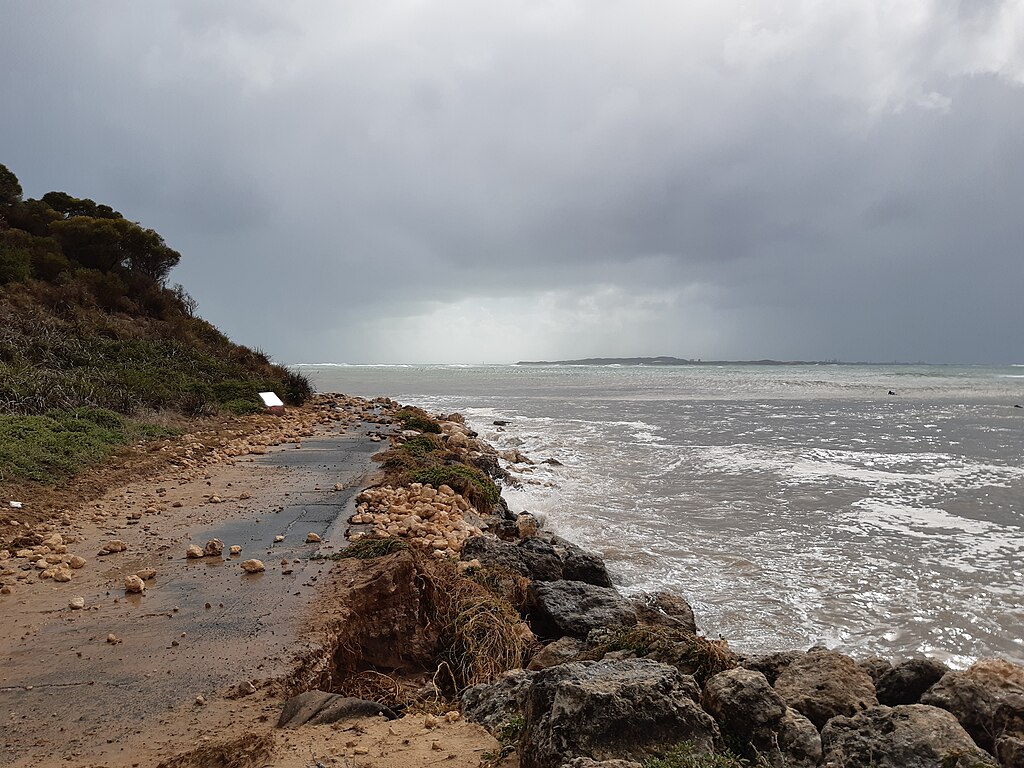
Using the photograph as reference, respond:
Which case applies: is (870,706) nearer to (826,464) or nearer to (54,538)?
(54,538)

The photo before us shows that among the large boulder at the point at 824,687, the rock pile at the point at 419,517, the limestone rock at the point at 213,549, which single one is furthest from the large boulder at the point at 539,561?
the large boulder at the point at 824,687

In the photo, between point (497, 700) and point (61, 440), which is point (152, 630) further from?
point (61, 440)

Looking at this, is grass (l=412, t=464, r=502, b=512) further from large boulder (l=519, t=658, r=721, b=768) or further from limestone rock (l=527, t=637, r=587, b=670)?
large boulder (l=519, t=658, r=721, b=768)

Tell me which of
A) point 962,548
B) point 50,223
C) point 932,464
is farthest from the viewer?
point 50,223

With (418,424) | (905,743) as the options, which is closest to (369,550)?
(905,743)

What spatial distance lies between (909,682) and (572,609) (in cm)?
254

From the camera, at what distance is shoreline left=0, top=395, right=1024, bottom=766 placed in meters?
3.08

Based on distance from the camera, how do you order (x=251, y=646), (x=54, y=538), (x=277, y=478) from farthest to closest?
1. (x=277, y=478)
2. (x=54, y=538)
3. (x=251, y=646)

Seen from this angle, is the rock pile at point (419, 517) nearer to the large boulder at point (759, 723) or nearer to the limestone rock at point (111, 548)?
the limestone rock at point (111, 548)

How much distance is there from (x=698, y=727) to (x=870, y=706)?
3.57 feet

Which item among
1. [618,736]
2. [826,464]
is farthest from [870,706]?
[826,464]

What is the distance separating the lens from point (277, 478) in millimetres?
9789

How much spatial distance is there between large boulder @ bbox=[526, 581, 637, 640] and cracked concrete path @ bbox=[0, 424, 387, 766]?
6.45 feet

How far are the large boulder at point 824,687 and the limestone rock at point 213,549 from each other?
16.4 feet
